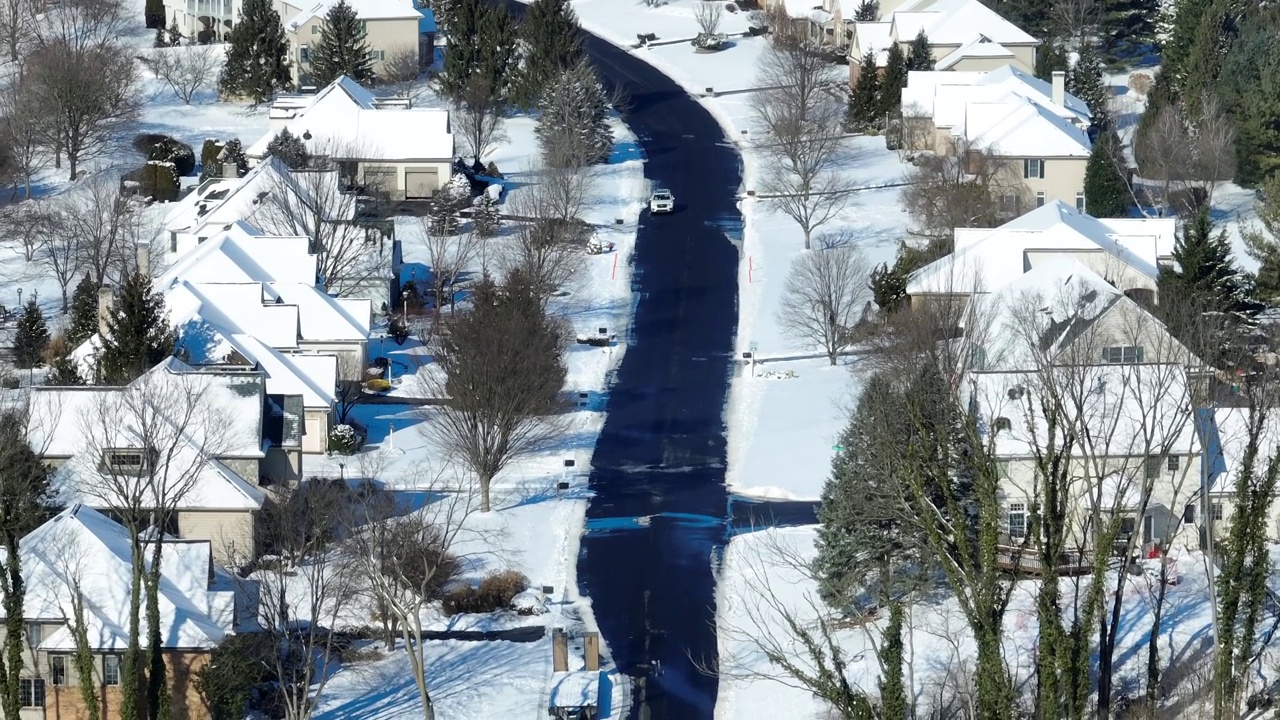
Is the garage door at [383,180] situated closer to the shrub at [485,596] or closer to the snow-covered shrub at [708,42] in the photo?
the snow-covered shrub at [708,42]

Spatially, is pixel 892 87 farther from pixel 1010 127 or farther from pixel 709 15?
pixel 709 15

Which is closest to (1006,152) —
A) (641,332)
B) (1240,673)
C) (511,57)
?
(641,332)

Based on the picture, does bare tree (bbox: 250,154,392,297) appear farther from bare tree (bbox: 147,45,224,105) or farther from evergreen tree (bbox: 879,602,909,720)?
evergreen tree (bbox: 879,602,909,720)

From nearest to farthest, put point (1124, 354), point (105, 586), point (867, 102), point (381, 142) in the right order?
point (105, 586), point (1124, 354), point (381, 142), point (867, 102)

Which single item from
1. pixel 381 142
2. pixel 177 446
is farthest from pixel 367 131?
pixel 177 446

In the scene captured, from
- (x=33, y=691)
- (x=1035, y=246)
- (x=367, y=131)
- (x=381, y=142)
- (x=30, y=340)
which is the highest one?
(x=367, y=131)

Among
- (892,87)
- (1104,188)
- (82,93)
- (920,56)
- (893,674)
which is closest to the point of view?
(893,674)

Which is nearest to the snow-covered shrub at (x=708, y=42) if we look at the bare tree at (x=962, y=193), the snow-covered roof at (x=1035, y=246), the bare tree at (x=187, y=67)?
the bare tree at (x=187, y=67)
